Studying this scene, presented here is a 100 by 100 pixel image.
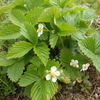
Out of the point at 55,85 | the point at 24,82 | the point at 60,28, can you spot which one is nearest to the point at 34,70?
the point at 24,82

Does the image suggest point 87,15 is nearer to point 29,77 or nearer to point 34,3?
point 34,3

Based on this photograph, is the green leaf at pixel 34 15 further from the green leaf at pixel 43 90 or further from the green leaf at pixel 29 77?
the green leaf at pixel 43 90

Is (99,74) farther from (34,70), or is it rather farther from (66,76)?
(34,70)

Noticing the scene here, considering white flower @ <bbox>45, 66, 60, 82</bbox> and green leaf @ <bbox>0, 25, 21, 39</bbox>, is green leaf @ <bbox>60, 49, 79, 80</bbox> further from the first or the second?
green leaf @ <bbox>0, 25, 21, 39</bbox>

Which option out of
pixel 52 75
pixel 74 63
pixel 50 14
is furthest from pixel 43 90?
pixel 50 14

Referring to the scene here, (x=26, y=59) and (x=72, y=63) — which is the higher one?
(x=26, y=59)

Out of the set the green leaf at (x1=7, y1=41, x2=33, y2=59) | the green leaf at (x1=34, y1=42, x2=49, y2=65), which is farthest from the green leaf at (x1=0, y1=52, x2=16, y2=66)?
the green leaf at (x1=34, y1=42, x2=49, y2=65)
